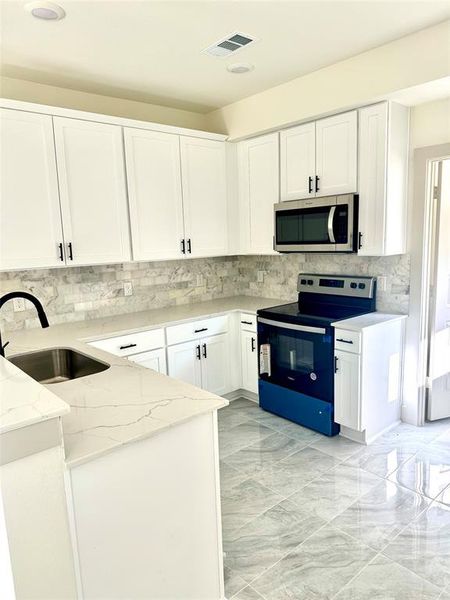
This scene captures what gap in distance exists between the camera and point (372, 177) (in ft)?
9.41

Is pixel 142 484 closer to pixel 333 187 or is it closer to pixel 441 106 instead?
pixel 333 187

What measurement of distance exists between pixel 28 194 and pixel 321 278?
234 centimetres

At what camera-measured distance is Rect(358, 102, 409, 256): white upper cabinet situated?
2.79 meters

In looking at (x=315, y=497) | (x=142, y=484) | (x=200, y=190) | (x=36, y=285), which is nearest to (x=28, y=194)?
(x=36, y=285)

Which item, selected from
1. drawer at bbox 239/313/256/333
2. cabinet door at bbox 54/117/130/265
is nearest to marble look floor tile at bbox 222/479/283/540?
drawer at bbox 239/313/256/333

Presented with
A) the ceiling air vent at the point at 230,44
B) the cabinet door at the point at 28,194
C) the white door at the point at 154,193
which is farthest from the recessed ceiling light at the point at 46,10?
the white door at the point at 154,193

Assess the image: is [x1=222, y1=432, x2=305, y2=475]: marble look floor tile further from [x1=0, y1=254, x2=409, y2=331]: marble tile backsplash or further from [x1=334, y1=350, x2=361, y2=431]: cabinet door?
[x1=0, y1=254, x2=409, y2=331]: marble tile backsplash

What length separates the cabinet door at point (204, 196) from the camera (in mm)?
3557

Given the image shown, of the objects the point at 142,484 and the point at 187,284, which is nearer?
the point at 142,484

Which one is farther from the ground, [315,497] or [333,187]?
[333,187]

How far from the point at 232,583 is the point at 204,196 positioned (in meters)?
2.87

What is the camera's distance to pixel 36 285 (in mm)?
3111

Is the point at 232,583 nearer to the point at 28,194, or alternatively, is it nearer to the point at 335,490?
the point at 335,490

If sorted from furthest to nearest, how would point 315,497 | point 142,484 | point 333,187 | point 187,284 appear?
point 187,284 < point 333,187 < point 315,497 < point 142,484
